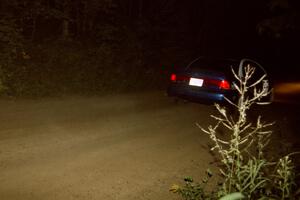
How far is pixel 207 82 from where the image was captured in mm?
11781

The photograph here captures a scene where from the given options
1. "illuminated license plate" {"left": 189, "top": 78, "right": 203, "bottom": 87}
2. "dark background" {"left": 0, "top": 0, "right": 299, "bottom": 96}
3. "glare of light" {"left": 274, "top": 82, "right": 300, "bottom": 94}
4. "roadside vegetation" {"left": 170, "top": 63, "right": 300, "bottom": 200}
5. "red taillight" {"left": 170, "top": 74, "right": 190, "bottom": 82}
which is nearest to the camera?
"roadside vegetation" {"left": 170, "top": 63, "right": 300, "bottom": 200}

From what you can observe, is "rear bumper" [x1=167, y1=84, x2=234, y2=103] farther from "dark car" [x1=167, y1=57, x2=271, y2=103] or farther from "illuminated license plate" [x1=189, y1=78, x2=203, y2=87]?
"illuminated license plate" [x1=189, y1=78, x2=203, y2=87]

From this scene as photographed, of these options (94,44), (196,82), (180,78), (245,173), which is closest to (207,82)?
(196,82)

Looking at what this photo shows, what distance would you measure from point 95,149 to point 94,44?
11.7 m

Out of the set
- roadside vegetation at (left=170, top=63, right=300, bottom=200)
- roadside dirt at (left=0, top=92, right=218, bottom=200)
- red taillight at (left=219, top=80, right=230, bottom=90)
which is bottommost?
roadside dirt at (left=0, top=92, right=218, bottom=200)

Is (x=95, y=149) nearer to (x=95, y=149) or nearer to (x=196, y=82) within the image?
(x=95, y=149)

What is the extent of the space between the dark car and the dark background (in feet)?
11.7

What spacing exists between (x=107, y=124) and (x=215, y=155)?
2.80m

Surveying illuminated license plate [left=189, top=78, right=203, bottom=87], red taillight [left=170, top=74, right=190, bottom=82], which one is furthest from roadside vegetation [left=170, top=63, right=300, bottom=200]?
red taillight [left=170, top=74, right=190, bottom=82]

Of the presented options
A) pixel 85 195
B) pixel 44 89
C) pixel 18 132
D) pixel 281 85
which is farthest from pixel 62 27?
pixel 85 195

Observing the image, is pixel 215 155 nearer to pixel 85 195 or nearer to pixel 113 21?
pixel 85 195

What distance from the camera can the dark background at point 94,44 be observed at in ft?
49.0

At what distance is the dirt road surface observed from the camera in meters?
6.06

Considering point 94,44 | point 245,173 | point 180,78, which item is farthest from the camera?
point 94,44
